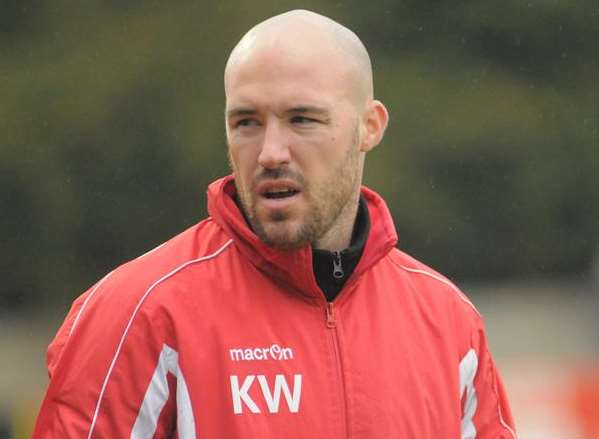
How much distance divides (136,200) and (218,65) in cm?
243

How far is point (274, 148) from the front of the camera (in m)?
3.79

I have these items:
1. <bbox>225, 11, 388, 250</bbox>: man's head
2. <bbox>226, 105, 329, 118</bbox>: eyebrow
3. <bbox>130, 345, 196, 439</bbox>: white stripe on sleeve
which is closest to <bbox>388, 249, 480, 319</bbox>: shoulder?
<bbox>225, 11, 388, 250</bbox>: man's head

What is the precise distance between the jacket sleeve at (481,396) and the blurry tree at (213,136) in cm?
1624

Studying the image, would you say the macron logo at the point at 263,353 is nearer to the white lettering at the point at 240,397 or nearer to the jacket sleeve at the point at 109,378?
the white lettering at the point at 240,397

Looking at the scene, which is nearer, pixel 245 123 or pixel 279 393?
pixel 279 393

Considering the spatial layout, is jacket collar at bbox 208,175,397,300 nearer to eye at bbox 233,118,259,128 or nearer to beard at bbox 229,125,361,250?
beard at bbox 229,125,361,250

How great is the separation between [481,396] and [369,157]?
55.3 feet

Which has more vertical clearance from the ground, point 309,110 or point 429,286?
point 309,110

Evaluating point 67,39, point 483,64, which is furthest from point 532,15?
point 67,39

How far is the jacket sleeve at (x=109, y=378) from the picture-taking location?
364 cm

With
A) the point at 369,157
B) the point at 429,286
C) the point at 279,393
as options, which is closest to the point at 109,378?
the point at 279,393

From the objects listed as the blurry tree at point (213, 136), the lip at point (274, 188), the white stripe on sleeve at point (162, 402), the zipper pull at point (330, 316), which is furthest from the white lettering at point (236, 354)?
the blurry tree at point (213, 136)

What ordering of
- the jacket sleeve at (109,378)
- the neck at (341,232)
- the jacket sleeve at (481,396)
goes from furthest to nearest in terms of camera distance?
the jacket sleeve at (481,396) < the neck at (341,232) < the jacket sleeve at (109,378)

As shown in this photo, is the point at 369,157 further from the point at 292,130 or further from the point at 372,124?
the point at 292,130
